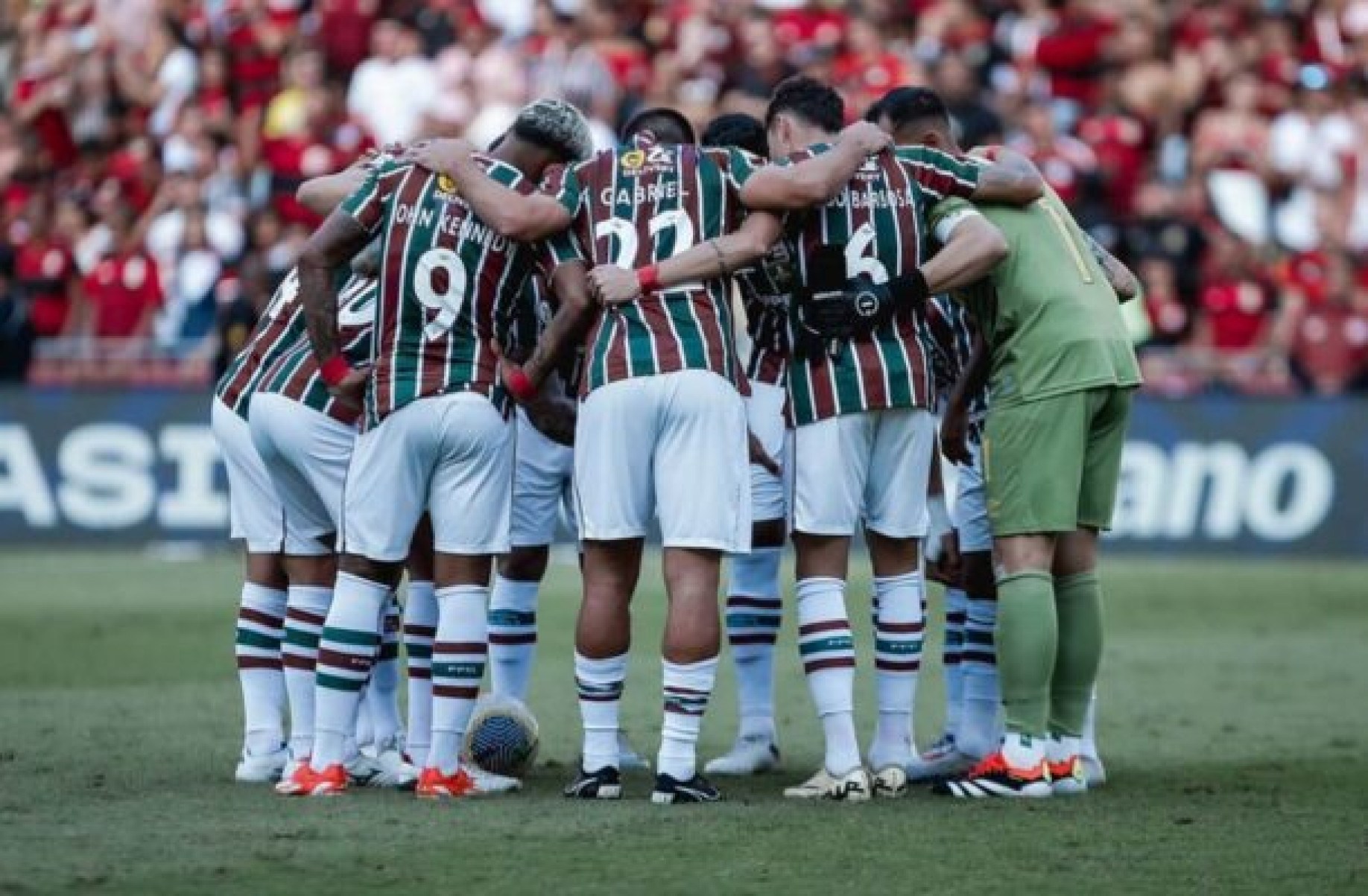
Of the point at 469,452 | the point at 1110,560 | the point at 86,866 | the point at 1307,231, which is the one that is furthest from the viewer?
the point at 1307,231

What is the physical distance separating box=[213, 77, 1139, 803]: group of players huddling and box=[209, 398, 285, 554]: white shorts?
0.04 ft

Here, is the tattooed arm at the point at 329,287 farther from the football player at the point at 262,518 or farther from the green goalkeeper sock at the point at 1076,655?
the green goalkeeper sock at the point at 1076,655

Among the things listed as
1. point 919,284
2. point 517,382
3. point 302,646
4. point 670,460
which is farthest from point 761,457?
point 302,646

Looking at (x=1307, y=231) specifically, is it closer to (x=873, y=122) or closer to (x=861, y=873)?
(x=873, y=122)

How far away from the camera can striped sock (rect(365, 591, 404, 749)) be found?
9539 millimetres

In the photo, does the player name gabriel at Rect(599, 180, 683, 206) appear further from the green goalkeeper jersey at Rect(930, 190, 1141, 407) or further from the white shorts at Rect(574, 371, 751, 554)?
the green goalkeeper jersey at Rect(930, 190, 1141, 407)

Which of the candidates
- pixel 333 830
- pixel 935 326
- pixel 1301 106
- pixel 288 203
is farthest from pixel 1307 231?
pixel 333 830

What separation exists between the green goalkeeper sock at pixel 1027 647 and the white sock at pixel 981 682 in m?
0.86

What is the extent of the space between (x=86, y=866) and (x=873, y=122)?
437 cm

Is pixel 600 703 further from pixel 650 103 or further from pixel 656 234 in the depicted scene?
pixel 650 103

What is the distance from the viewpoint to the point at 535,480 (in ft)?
31.8

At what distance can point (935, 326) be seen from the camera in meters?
9.88

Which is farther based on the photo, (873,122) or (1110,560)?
(1110,560)

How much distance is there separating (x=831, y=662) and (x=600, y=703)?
2.86 ft
